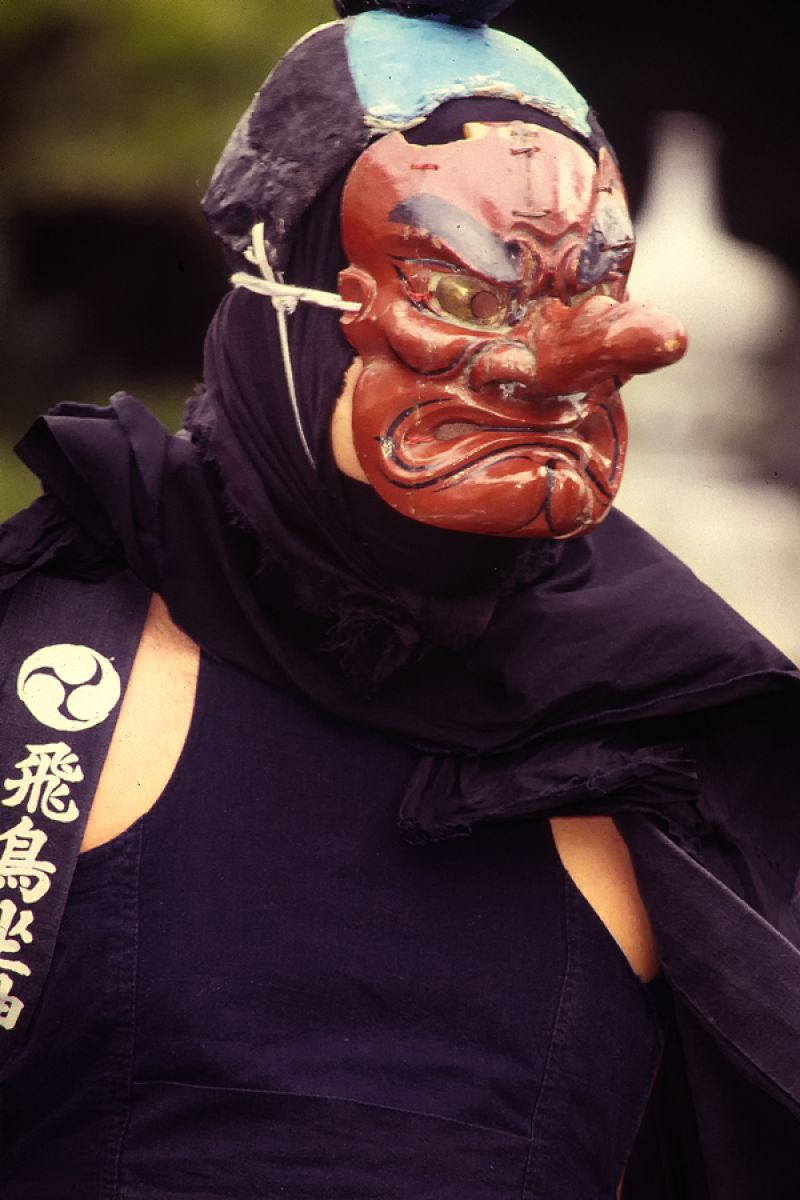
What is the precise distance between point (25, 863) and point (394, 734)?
347 mm

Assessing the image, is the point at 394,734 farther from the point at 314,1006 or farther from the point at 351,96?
the point at 351,96

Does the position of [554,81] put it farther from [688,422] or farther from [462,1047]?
[688,422]

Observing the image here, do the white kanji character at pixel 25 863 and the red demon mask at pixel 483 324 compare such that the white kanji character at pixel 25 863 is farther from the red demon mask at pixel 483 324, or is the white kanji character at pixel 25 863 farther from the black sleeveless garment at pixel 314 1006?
the red demon mask at pixel 483 324

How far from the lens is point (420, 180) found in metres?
1.37

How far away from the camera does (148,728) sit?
1.43 metres

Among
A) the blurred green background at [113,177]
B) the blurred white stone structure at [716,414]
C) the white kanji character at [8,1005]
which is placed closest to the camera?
the white kanji character at [8,1005]

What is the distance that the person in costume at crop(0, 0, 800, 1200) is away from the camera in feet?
4.45

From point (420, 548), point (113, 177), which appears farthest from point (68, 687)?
point (113, 177)

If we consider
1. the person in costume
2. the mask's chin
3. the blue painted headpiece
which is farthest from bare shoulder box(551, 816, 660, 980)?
the blue painted headpiece

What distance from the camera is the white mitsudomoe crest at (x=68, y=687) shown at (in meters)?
1.39

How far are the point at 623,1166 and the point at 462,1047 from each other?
20 centimetres

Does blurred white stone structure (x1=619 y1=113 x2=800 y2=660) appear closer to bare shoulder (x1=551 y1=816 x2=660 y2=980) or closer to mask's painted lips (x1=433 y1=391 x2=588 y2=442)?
bare shoulder (x1=551 y1=816 x2=660 y2=980)

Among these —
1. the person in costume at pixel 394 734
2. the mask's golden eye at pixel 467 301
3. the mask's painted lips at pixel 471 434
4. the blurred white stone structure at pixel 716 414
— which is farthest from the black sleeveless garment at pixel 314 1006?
the blurred white stone structure at pixel 716 414

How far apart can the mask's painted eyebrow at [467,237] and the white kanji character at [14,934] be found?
64 cm
